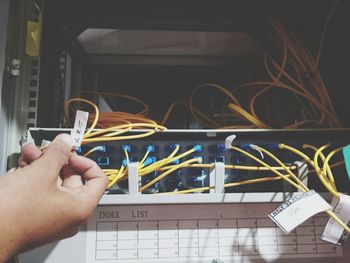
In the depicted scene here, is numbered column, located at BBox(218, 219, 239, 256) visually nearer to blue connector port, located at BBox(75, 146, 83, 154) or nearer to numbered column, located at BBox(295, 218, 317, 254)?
numbered column, located at BBox(295, 218, 317, 254)

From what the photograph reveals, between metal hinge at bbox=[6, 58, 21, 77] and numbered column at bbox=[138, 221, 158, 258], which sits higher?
metal hinge at bbox=[6, 58, 21, 77]

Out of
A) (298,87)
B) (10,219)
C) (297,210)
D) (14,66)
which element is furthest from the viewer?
(298,87)

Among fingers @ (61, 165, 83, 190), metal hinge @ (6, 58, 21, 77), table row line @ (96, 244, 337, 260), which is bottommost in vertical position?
table row line @ (96, 244, 337, 260)

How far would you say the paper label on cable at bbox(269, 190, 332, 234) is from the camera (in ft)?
1.71

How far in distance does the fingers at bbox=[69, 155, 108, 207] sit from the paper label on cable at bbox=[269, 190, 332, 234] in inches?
10.3

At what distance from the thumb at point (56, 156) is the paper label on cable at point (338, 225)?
0.42 meters

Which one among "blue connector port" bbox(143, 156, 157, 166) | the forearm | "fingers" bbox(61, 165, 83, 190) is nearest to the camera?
the forearm

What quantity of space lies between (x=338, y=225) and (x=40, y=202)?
0.44 m

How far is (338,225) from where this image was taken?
1.77 feet

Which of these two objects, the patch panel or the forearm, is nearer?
the forearm

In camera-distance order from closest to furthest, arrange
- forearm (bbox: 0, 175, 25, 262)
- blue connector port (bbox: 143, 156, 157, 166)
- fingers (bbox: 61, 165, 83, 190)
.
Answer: forearm (bbox: 0, 175, 25, 262)
fingers (bbox: 61, 165, 83, 190)
blue connector port (bbox: 143, 156, 157, 166)

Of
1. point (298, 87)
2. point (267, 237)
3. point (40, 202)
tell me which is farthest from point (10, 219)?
point (298, 87)

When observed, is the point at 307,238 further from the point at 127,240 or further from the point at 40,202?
the point at 40,202

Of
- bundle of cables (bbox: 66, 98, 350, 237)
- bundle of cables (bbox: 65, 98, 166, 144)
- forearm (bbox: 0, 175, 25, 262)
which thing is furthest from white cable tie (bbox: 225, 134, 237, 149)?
forearm (bbox: 0, 175, 25, 262)
